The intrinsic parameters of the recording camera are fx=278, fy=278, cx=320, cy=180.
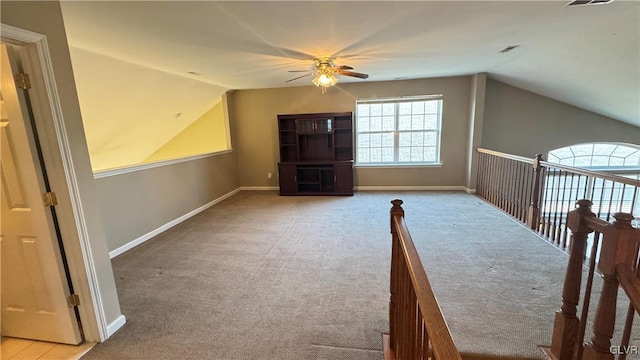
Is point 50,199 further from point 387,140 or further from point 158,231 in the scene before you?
point 387,140

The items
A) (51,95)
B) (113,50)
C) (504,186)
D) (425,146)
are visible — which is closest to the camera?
(51,95)

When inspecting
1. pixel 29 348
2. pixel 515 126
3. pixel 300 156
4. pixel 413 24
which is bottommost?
pixel 29 348

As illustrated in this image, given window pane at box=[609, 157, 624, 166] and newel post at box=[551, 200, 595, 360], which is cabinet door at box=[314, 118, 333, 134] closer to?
newel post at box=[551, 200, 595, 360]

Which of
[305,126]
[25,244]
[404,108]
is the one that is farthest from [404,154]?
[25,244]

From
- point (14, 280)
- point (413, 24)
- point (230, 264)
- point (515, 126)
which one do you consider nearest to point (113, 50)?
point (14, 280)

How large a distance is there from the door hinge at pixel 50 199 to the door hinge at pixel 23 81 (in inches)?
24.5

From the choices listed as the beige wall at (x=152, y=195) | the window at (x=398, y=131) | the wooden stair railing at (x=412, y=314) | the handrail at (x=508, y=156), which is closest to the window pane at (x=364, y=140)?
the window at (x=398, y=131)

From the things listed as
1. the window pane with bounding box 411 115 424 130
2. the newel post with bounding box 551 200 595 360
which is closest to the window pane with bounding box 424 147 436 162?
the window pane with bounding box 411 115 424 130

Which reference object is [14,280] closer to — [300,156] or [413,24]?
[413,24]

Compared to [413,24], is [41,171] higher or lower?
lower

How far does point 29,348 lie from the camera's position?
6.23ft

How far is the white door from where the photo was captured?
160 centimetres

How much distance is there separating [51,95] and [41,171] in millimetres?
463

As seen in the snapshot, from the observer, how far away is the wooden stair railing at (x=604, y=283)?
3.82 feet
